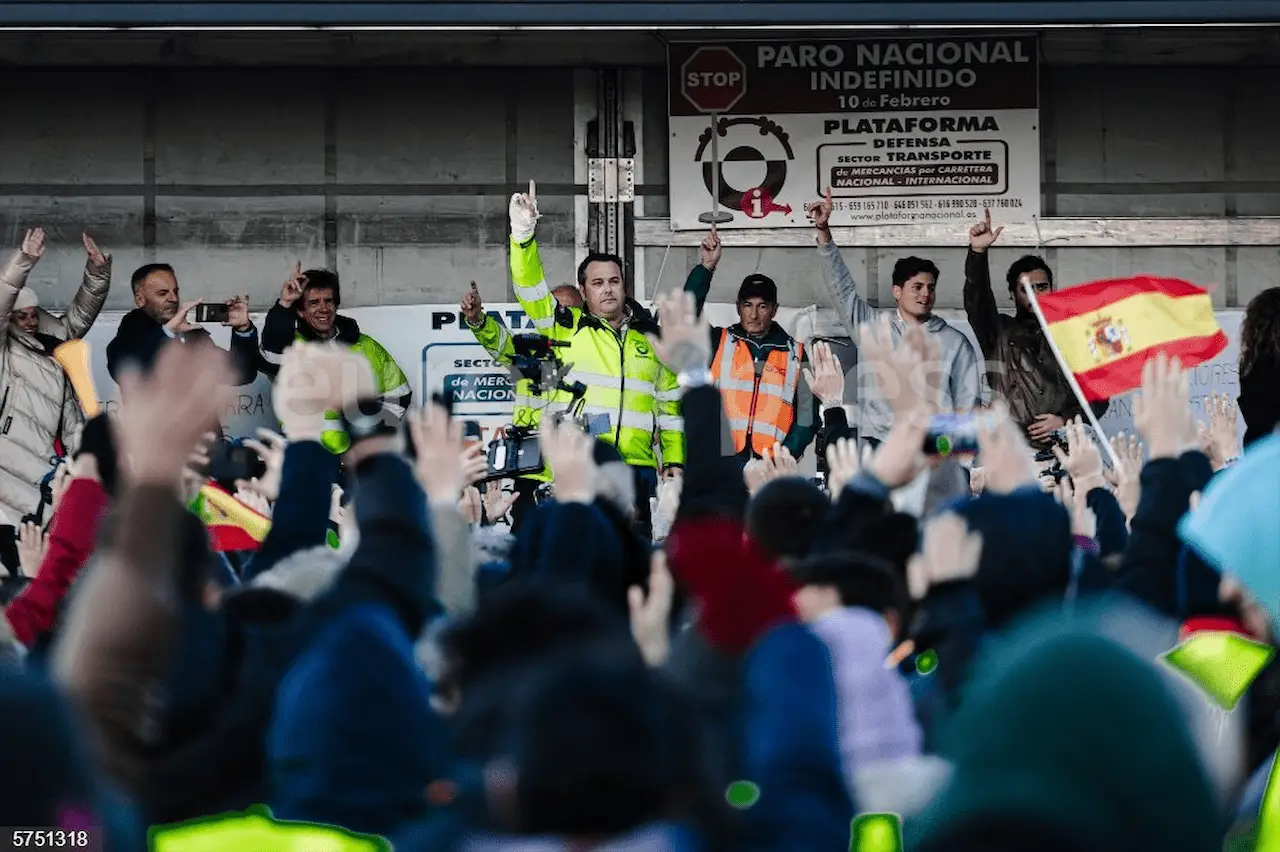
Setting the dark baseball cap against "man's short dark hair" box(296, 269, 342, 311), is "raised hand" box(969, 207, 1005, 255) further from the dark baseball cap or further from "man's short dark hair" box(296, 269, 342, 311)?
"man's short dark hair" box(296, 269, 342, 311)

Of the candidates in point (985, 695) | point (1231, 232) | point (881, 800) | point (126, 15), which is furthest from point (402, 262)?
point (985, 695)

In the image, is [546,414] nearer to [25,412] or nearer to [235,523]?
[235,523]

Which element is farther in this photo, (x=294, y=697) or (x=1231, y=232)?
(x=1231, y=232)

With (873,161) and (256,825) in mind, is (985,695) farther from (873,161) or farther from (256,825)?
(873,161)

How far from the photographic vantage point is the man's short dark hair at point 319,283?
1017cm

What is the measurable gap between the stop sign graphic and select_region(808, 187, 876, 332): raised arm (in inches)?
48.6

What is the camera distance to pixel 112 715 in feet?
7.53

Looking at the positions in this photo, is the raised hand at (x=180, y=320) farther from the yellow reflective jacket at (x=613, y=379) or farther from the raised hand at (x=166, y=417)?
the raised hand at (x=166, y=417)

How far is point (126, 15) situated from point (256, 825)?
7904 mm

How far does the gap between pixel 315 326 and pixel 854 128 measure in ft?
11.2

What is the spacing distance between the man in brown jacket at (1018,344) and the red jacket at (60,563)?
21.8ft

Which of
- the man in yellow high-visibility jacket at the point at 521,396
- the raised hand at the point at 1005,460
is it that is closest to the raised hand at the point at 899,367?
the raised hand at the point at 1005,460

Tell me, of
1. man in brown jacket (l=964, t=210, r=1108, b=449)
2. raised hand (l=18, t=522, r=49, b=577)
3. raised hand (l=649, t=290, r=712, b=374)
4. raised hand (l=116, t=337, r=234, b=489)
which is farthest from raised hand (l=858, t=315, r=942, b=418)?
man in brown jacket (l=964, t=210, r=1108, b=449)

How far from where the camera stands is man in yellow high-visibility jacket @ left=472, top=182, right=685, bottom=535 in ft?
28.3
